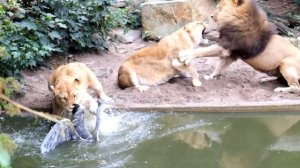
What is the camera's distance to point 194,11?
10711 millimetres

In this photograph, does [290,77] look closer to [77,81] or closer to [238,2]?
[238,2]

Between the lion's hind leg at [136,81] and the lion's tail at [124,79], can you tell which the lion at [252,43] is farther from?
the lion's tail at [124,79]

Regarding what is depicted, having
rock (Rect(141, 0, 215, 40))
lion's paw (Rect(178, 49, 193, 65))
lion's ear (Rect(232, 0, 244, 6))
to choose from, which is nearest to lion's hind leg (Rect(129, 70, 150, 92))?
lion's paw (Rect(178, 49, 193, 65))

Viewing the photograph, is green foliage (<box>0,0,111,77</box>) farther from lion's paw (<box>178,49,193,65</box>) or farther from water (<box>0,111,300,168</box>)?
lion's paw (<box>178,49,193,65</box>)

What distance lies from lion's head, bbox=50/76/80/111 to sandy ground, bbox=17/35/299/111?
97 centimetres

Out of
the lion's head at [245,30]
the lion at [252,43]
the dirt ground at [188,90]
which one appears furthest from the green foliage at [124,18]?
the lion's head at [245,30]

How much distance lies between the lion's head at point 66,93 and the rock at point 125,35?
4.52 m

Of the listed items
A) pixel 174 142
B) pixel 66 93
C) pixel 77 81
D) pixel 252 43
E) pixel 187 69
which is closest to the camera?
pixel 174 142

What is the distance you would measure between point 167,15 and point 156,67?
3135 millimetres

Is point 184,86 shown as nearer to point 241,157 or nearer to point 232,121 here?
point 232,121

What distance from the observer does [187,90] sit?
7.57 meters

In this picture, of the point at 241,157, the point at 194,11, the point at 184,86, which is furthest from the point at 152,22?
the point at 241,157

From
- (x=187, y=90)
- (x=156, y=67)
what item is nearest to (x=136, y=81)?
(x=156, y=67)

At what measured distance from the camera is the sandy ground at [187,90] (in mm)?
7109
